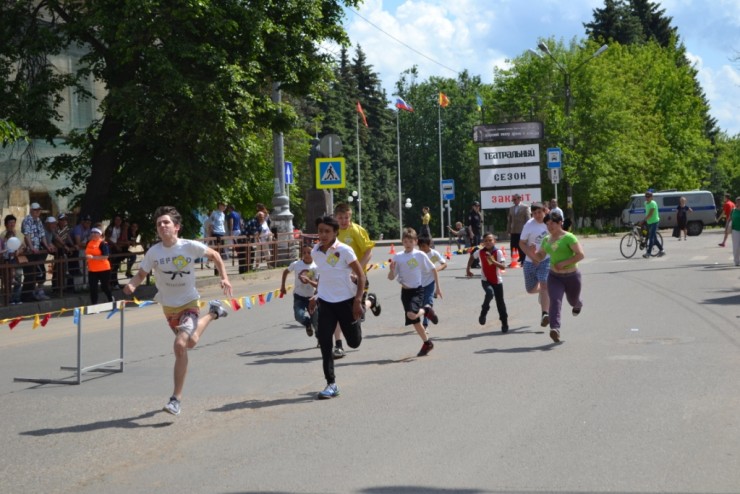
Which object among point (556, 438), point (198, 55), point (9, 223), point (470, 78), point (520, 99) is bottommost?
point (556, 438)

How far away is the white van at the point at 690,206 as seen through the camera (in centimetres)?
5009

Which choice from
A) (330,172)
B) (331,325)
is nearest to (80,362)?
(331,325)

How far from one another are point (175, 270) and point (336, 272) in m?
1.52

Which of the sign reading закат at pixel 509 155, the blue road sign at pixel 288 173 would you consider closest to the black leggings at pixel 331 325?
the blue road sign at pixel 288 173

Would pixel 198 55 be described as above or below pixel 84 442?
above

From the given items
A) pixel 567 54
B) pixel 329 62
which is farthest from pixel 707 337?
pixel 567 54

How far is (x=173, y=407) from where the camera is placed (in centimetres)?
805

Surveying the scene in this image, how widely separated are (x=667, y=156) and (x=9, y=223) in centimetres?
5768

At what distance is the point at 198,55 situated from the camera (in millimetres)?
20594

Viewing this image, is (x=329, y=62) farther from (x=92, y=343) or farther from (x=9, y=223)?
(x=92, y=343)

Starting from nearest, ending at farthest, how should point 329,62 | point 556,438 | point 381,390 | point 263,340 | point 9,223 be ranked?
point 556,438 < point 381,390 < point 263,340 < point 9,223 < point 329,62

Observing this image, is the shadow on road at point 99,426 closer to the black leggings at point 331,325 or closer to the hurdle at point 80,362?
the black leggings at point 331,325

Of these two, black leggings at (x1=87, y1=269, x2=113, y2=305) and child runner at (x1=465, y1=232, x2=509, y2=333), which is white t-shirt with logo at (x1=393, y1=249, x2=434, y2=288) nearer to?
child runner at (x1=465, y1=232, x2=509, y2=333)

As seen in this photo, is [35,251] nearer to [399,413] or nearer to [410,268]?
[410,268]
